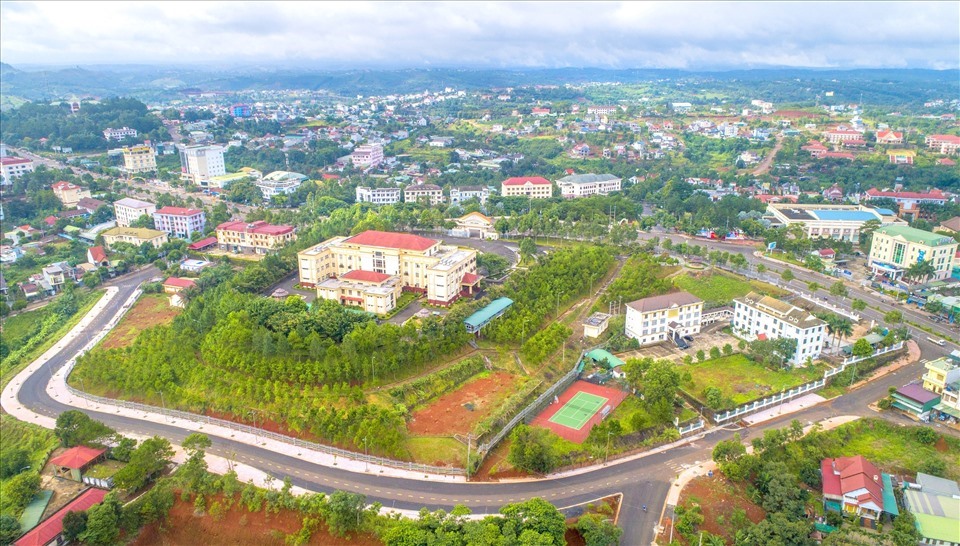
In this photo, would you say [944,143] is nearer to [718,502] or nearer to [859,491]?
[859,491]

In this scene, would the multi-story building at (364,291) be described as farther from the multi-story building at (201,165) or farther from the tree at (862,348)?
the multi-story building at (201,165)

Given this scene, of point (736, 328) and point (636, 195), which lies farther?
point (636, 195)

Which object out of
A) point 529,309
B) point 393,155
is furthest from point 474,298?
point 393,155

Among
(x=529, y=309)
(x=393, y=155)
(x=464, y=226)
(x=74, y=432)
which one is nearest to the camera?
(x=74, y=432)

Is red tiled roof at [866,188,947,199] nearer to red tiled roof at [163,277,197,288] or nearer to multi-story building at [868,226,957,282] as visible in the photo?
multi-story building at [868,226,957,282]

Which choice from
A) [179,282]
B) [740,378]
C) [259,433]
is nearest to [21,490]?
[259,433]

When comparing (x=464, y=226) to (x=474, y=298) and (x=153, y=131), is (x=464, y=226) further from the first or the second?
(x=153, y=131)

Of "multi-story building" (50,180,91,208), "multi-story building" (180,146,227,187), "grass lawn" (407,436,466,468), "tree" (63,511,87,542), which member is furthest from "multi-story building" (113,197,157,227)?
"grass lawn" (407,436,466,468)
